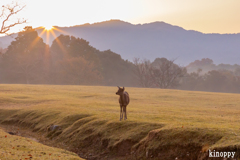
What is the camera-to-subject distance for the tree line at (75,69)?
106500 mm

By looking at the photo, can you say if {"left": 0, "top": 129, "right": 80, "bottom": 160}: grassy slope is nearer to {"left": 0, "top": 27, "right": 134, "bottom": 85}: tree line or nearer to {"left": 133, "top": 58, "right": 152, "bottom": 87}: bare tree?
{"left": 0, "top": 27, "right": 134, "bottom": 85}: tree line

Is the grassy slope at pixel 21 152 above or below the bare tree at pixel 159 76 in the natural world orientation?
below

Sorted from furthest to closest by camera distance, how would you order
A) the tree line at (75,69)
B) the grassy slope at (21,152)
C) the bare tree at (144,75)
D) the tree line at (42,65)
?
the bare tree at (144,75), the tree line at (75,69), the tree line at (42,65), the grassy slope at (21,152)

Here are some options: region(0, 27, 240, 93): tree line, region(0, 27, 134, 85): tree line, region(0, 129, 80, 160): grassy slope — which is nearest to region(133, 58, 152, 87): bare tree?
region(0, 27, 240, 93): tree line

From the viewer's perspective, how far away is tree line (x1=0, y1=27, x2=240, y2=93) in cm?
10650

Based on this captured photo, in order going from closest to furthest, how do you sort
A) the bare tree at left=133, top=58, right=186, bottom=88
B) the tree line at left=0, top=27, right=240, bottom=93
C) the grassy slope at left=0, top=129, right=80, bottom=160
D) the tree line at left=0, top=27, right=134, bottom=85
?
1. the grassy slope at left=0, top=129, right=80, bottom=160
2. the tree line at left=0, top=27, right=134, bottom=85
3. the tree line at left=0, top=27, right=240, bottom=93
4. the bare tree at left=133, top=58, right=186, bottom=88

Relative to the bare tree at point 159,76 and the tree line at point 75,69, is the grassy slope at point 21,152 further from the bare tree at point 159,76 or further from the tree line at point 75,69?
the bare tree at point 159,76

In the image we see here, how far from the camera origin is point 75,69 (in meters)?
105

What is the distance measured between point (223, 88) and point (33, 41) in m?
90.7

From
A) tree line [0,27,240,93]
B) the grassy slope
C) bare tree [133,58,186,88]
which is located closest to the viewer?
the grassy slope

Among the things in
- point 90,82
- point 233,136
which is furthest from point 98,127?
point 90,82

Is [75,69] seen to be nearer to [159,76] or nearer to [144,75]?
[144,75]

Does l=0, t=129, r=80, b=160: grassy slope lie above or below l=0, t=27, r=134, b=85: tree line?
below

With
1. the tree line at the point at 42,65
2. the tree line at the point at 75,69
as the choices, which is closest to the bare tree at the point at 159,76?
the tree line at the point at 75,69
